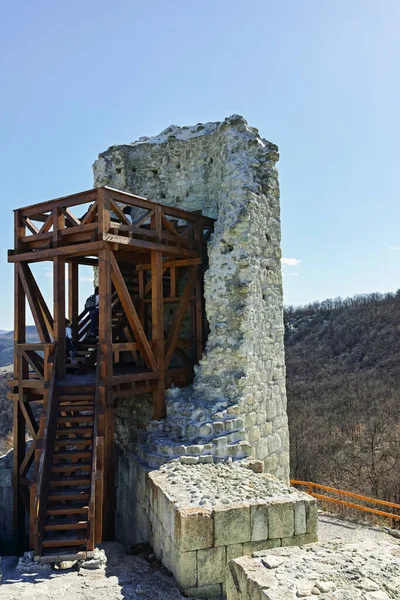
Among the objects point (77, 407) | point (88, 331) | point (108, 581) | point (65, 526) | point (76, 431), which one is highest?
point (88, 331)

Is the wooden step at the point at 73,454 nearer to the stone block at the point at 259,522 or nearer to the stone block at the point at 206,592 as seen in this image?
the stone block at the point at 206,592

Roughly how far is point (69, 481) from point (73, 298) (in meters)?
5.59

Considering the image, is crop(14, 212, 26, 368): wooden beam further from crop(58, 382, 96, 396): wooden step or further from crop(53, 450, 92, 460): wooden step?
crop(53, 450, 92, 460): wooden step

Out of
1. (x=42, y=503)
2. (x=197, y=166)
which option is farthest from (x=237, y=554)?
(x=197, y=166)

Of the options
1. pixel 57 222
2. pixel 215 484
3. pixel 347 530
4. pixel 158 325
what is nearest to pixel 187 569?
pixel 215 484

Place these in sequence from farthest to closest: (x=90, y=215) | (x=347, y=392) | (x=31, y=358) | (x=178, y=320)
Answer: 1. (x=347, y=392)
2. (x=178, y=320)
3. (x=31, y=358)
4. (x=90, y=215)

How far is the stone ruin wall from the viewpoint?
8.38 metres

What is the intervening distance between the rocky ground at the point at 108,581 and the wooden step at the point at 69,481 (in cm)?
100

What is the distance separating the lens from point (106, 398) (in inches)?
309

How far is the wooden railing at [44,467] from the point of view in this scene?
6465 millimetres

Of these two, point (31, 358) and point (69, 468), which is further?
point (31, 358)

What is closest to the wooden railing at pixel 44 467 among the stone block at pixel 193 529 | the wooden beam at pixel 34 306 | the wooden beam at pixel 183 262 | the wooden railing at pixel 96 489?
the wooden railing at pixel 96 489

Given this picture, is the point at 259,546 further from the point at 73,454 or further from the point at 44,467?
the point at 44,467

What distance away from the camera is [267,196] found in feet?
34.2
